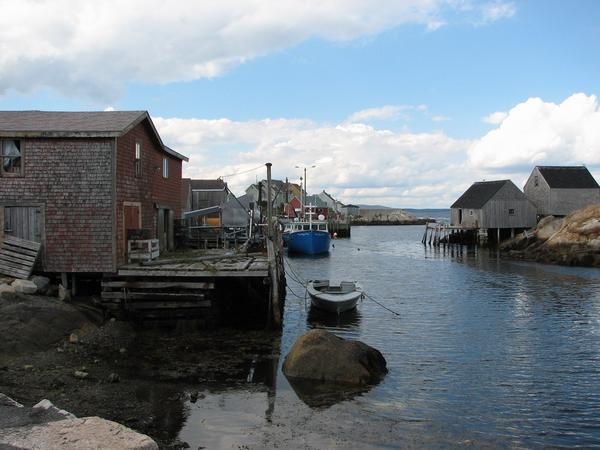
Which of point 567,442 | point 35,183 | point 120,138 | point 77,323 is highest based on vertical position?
point 120,138

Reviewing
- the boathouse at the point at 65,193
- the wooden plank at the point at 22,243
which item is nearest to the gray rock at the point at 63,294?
the boathouse at the point at 65,193

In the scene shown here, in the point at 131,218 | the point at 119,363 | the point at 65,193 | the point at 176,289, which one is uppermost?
the point at 65,193

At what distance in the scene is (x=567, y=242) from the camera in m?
51.0

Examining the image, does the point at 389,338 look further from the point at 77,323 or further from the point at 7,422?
the point at 7,422

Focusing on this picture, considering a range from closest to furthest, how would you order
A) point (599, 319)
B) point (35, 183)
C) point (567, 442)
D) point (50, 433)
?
point (50, 433), point (567, 442), point (35, 183), point (599, 319)

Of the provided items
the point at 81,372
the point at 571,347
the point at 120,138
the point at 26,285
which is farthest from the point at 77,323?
the point at 571,347

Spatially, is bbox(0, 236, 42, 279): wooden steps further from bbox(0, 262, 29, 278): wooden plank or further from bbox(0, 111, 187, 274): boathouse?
bbox(0, 111, 187, 274): boathouse

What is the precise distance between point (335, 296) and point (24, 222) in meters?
11.9

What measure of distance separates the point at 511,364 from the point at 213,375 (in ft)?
27.8

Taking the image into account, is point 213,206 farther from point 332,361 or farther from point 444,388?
point 444,388

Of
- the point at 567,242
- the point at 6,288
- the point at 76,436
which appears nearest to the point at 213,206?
the point at 567,242

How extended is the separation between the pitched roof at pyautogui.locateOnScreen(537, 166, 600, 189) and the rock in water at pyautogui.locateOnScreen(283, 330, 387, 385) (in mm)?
56860

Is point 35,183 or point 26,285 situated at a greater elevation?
point 35,183

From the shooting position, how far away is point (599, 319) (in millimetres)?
23344
